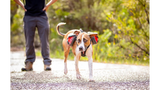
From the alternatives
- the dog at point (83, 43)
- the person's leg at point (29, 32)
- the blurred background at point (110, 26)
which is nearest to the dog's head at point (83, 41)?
the dog at point (83, 43)

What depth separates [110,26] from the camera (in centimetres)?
813

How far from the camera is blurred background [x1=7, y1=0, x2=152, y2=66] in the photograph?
226 inches

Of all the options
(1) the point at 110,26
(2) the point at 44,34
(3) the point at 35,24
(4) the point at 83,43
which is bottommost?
(4) the point at 83,43

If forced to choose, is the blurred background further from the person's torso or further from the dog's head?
the dog's head

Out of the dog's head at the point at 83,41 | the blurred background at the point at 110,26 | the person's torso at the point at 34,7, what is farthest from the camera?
the blurred background at the point at 110,26

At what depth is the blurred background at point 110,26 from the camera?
18.8ft

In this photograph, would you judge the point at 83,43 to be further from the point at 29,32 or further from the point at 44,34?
the point at 29,32

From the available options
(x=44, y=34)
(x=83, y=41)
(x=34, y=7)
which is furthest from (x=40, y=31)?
(x=83, y=41)

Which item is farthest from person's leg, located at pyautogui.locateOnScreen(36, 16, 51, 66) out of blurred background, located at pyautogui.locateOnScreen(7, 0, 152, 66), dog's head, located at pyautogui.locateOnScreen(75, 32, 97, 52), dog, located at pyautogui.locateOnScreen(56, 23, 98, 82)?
blurred background, located at pyautogui.locateOnScreen(7, 0, 152, 66)

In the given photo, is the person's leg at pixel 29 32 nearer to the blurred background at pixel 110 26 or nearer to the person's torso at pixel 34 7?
the person's torso at pixel 34 7

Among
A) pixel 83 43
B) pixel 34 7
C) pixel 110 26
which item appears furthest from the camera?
pixel 110 26
